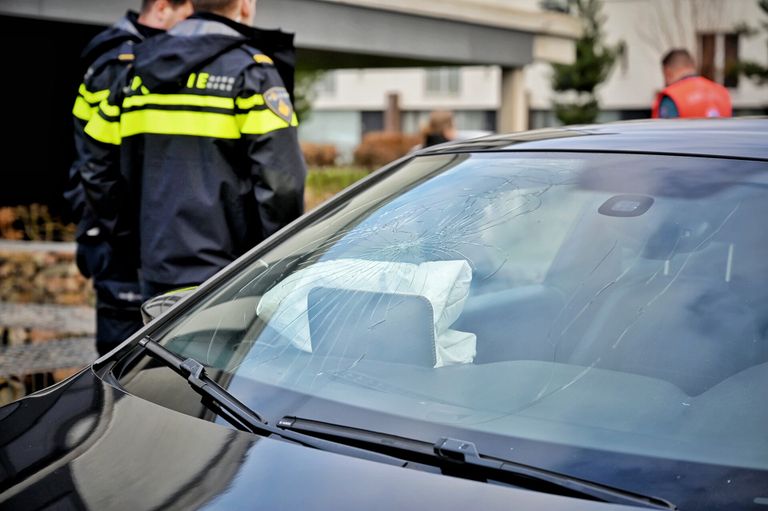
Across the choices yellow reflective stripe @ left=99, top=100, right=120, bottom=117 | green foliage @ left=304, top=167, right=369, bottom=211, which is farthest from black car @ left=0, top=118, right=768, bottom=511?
green foliage @ left=304, top=167, right=369, bottom=211

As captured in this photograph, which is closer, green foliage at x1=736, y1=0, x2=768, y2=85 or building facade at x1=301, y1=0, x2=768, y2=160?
green foliage at x1=736, y1=0, x2=768, y2=85

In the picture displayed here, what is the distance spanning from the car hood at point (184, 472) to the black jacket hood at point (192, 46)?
175 cm

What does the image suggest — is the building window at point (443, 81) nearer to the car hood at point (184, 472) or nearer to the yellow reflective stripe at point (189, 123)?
the yellow reflective stripe at point (189, 123)

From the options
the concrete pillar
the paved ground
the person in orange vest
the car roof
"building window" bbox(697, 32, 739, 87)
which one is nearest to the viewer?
the car roof

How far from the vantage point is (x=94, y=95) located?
3.98m

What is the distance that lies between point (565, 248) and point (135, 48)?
2035 millimetres

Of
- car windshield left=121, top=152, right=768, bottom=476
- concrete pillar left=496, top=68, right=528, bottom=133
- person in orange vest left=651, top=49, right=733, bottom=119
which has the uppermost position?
concrete pillar left=496, top=68, right=528, bottom=133

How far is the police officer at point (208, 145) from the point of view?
3.46 metres

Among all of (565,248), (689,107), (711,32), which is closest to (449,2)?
(689,107)

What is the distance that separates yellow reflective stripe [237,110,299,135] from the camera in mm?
3439

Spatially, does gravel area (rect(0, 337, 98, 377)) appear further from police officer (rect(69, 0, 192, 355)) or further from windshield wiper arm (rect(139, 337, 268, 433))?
windshield wiper arm (rect(139, 337, 268, 433))

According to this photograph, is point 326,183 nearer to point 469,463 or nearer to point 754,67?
point 469,463

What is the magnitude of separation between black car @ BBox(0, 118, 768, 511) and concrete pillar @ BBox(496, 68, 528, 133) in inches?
626

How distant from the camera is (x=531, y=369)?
1972 mm
